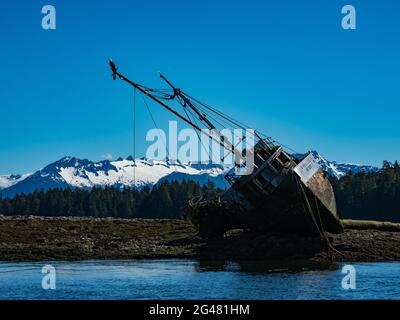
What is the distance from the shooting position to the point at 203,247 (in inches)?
2331

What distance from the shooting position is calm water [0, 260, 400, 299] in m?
33.7

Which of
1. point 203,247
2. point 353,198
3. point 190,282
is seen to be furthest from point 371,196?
point 190,282

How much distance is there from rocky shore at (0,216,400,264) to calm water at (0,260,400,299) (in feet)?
16.5

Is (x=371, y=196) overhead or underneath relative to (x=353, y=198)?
overhead

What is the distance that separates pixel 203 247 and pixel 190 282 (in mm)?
20846

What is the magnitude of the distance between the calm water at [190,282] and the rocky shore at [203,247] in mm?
5026

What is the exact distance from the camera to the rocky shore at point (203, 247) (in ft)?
175

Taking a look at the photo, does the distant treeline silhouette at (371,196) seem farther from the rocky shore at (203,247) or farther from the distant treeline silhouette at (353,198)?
the rocky shore at (203,247)

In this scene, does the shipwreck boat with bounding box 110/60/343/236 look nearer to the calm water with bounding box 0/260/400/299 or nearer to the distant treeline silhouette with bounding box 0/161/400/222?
the calm water with bounding box 0/260/400/299

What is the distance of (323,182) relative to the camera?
5503 cm

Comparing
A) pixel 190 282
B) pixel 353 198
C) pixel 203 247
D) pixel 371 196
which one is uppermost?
pixel 371 196

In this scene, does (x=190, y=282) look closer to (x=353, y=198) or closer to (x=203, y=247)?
(x=203, y=247)

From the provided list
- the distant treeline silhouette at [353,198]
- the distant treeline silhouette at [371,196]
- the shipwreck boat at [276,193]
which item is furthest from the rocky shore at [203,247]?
the distant treeline silhouette at [371,196]
